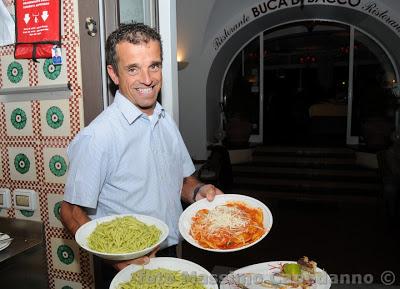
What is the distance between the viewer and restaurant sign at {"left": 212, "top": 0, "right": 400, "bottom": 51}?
25.0 feet

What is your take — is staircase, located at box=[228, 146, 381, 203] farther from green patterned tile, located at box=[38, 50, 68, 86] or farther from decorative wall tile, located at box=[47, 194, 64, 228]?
green patterned tile, located at box=[38, 50, 68, 86]

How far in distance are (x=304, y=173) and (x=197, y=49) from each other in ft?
13.3

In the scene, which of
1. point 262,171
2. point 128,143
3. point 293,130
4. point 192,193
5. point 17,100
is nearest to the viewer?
point 128,143

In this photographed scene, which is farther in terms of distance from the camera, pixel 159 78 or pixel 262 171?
pixel 262 171

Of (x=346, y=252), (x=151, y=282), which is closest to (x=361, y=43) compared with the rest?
(x=346, y=252)

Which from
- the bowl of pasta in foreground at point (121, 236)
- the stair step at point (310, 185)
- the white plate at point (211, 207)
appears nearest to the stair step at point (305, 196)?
the stair step at point (310, 185)

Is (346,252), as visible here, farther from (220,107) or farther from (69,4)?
(220,107)

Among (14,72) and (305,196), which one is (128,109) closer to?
(14,72)

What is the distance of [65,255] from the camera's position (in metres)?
2.11

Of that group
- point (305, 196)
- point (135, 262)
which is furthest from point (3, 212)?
point (305, 196)

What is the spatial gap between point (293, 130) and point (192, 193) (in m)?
12.2

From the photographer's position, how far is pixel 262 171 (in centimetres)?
898

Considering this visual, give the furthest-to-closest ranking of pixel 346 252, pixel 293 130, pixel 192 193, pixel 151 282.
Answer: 1. pixel 293 130
2. pixel 346 252
3. pixel 192 193
4. pixel 151 282

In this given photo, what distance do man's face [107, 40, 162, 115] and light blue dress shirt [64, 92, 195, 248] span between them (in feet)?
0.16
